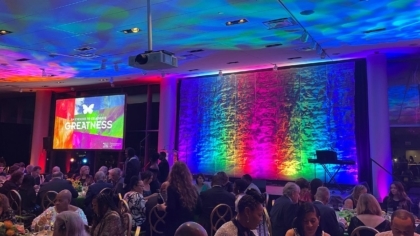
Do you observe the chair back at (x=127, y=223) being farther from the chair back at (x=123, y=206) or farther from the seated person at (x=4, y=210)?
the seated person at (x=4, y=210)

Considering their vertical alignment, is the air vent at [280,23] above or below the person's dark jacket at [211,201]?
above

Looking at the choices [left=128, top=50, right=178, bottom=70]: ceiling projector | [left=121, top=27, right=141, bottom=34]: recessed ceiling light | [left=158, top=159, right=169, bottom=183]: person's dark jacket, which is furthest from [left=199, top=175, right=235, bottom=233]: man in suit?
[left=121, top=27, right=141, bottom=34]: recessed ceiling light

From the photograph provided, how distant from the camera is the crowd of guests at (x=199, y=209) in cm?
239

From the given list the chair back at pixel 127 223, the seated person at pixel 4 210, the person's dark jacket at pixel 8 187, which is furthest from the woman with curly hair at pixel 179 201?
the person's dark jacket at pixel 8 187

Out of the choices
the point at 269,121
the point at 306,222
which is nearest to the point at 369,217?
the point at 306,222

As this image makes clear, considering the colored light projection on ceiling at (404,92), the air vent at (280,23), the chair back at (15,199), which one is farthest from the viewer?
the colored light projection on ceiling at (404,92)

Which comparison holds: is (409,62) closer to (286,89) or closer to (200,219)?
(286,89)

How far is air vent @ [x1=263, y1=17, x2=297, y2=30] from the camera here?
6215 mm

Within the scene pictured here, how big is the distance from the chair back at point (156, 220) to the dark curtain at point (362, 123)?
5.92 m

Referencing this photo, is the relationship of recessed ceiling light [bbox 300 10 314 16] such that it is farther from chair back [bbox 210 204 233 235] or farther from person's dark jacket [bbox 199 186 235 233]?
chair back [bbox 210 204 233 235]

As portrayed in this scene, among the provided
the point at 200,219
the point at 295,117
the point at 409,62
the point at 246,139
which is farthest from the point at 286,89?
the point at 200,219

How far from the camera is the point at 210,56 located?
8805mm

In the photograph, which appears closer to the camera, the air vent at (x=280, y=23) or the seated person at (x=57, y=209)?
the seated person at (x=57, y=209)

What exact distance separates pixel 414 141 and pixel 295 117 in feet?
9.97
